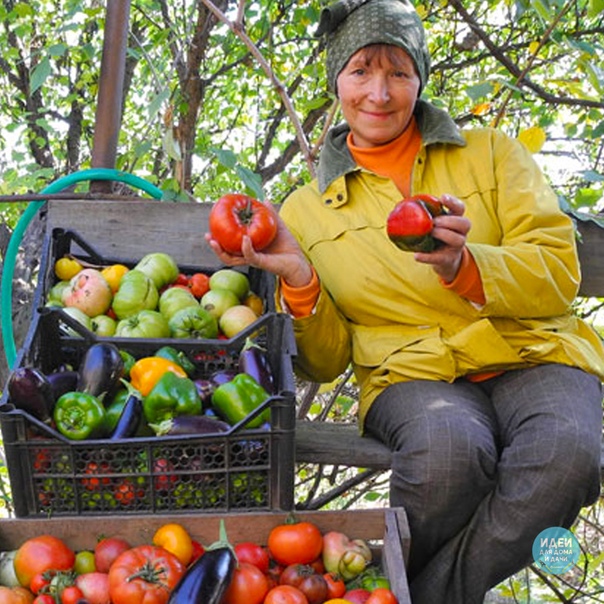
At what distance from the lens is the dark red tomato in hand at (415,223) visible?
1776 millimetres

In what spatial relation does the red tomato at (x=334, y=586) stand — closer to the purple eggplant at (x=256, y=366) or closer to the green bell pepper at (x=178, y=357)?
the purple eggplant at (x=256, y=366)

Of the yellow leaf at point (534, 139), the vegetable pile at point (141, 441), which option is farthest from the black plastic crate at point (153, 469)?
the yellow leaf at point (534, 139)

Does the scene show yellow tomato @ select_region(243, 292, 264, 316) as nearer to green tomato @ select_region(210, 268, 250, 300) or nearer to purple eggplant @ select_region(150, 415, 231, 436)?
green tomato @ select_region(210, 268, 250, 300)

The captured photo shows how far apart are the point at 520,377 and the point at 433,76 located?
2288mm

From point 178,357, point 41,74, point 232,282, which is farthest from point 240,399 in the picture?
point 41,74

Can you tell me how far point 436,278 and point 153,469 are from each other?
0.83m

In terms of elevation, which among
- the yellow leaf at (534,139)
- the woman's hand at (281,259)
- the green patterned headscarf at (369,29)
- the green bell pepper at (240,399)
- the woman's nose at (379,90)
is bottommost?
the green bell pepper at (240,399)

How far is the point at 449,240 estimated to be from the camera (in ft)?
5.90

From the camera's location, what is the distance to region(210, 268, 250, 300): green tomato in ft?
7.39

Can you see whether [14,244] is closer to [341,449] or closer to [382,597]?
[341,449]

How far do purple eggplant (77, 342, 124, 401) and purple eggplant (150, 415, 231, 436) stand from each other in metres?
0.16

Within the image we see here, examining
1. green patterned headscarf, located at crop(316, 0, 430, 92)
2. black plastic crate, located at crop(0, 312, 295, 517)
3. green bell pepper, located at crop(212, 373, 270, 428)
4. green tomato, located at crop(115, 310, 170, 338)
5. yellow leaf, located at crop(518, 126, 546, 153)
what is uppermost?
green patterned headscarf, located at crop(316, 0, 430, 92)

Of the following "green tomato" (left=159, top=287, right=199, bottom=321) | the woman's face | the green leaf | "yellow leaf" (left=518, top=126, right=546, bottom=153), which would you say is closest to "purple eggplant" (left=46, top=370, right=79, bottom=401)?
"green tomato" (left=159, top=287, right=199, bottom=321)

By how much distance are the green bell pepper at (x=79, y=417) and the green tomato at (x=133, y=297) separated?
1.72 ft
